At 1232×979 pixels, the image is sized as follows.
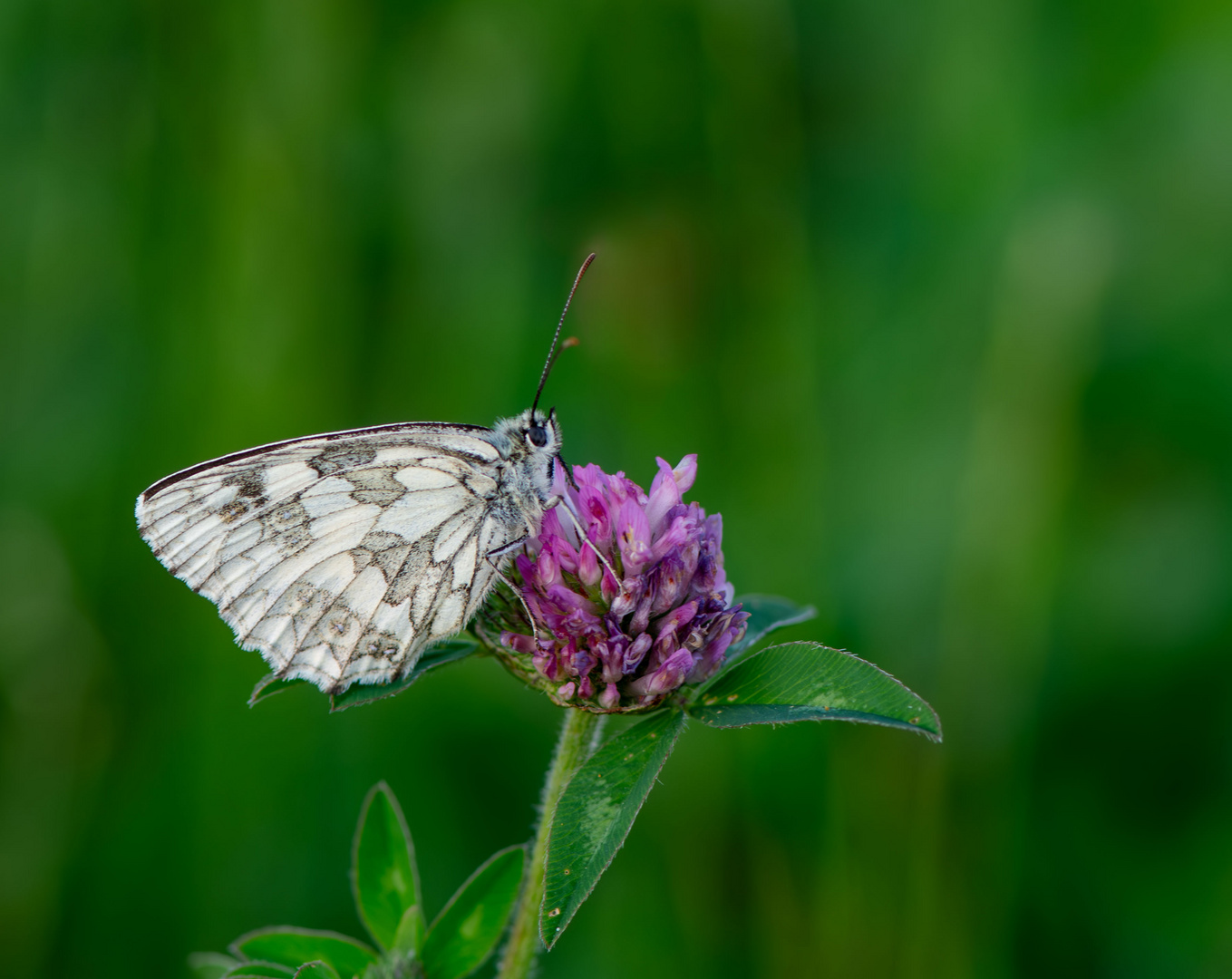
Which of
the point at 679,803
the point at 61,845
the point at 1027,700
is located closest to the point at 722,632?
the point at 679,803

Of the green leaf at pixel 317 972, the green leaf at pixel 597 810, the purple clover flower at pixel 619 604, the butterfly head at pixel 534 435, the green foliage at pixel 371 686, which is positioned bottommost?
the green leaf at pixel 317 972

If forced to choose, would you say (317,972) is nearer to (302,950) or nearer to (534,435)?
(302,950)

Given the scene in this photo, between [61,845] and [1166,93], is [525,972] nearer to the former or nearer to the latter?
[61,845]

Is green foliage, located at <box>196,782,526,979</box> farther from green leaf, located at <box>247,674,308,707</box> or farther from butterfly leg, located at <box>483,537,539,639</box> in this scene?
butterfly leg, located at <box>483,537,539,639</box>

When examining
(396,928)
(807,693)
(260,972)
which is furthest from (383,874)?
(807,693)

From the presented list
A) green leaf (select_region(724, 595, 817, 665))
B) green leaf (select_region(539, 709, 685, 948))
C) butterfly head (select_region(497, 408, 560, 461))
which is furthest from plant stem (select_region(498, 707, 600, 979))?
butterfly head (select_region(497, 408, 560, 461))

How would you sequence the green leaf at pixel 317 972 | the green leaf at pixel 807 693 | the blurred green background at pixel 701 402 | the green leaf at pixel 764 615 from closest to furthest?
the green leaf at pixel 317 972, the green leaf at pixel 807 693, the green leaf at pixel 764 615, the blurred green background at pixel 701 402

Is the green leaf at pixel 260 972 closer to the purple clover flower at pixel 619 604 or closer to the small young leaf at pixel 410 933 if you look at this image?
the small young leaf at pixel 410 933

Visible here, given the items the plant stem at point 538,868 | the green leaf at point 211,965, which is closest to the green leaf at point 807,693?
the plant stem at point 538,868
